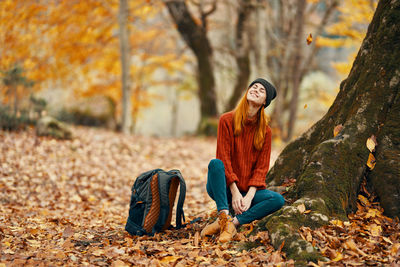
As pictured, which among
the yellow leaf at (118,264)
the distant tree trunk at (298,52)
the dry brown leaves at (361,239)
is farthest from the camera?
the distant tree trunk at (298,52)

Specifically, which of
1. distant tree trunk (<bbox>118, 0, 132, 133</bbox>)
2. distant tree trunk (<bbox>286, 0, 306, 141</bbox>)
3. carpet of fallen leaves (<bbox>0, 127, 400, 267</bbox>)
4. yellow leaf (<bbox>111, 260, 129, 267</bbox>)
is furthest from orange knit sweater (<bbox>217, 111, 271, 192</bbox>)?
distant tree trunk (<bbox>118, 0, 132, 133</bbox>)

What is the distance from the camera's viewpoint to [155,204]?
3365 millimetres

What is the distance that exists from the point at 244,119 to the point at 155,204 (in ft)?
3.75

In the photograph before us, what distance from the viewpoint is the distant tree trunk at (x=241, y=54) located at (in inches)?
461

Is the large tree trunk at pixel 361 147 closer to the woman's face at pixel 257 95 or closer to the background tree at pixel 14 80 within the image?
the woman's face at pixel 257 95

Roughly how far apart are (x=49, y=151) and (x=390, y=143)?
5.83 meters

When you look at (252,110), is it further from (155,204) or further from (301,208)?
(155,204)

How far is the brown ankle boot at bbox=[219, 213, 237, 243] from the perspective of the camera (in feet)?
9.52

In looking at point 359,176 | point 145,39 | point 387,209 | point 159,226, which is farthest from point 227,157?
point 145,39

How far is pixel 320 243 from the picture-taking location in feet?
8.26

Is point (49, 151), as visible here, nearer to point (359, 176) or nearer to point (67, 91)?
point (359, 176)

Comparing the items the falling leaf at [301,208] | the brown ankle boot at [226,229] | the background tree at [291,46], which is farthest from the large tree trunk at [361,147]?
the background tree at [291,46]

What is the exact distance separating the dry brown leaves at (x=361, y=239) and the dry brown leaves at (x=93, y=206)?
34 centimetres

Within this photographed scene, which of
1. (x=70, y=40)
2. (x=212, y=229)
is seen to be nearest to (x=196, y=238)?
(x=212, y=229)
